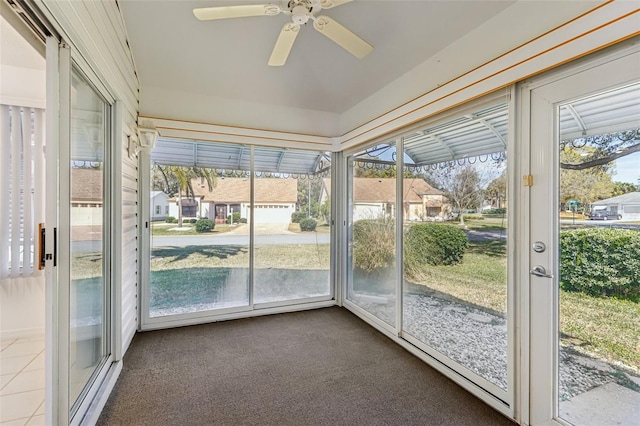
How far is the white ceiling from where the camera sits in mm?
2236

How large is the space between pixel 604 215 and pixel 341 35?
1.74 m

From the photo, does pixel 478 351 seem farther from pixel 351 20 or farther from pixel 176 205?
pixel 176 205

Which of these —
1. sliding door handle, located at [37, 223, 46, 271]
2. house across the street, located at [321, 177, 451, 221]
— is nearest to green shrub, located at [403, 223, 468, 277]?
house across the street, located at [321, 177, 451, 221]

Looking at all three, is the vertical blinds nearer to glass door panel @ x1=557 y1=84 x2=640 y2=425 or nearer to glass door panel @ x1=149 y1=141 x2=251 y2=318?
glass door panel @ x1=149 y1=141 x2=251 y2=318

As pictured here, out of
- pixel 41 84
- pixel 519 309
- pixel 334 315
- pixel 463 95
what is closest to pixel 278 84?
pixel 463 95

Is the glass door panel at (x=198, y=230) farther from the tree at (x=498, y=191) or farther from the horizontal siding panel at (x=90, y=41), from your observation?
the tree at (x=498, y=191)

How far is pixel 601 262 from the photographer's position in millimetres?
1542

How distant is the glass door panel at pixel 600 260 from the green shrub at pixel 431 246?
2.54 feet

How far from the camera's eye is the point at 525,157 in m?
1.84

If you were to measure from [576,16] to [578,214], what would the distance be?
3.36ft

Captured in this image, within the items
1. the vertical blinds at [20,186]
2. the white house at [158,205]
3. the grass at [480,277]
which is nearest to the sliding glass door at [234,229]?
the white house at [158,205]

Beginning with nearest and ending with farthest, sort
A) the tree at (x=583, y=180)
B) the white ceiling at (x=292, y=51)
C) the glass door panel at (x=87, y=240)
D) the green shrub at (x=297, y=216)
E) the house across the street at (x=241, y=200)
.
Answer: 1. the tree at (x=583, y=180)
2. the glass door panel at (x=87, y=240)
3. the white ceiling at (x=292, y=51)
4. the house across the street at (x=241, y=200)
5. the green shrub at (x=297, y=216)

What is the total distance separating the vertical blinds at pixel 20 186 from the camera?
2.74 metres

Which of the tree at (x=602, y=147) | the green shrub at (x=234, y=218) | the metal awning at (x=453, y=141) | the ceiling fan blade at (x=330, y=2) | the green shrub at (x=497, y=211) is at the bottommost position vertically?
the green shrub at (x=234, y=218)
